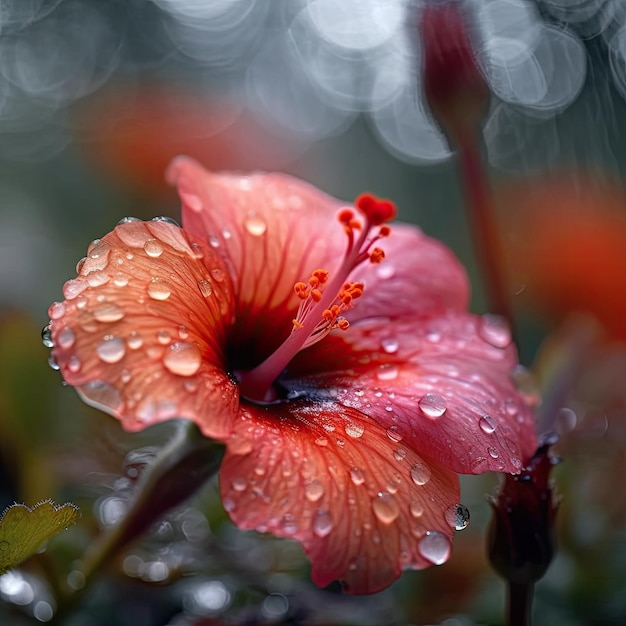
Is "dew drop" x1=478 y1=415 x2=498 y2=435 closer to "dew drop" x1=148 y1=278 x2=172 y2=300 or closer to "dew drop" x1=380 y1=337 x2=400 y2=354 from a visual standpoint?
"dew drop" x1=380 y1=337 x2=400 y2=354

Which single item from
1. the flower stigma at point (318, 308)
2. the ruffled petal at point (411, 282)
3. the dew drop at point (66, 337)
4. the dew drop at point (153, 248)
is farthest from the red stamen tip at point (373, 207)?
the dew drop at point (66, 337)

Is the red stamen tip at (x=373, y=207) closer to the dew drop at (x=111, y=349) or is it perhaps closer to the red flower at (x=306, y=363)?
the red flower at (x=306, y=363)

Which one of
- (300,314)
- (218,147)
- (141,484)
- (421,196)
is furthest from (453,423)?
(421,196)

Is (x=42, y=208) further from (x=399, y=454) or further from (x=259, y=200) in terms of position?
(x=399, y=454)

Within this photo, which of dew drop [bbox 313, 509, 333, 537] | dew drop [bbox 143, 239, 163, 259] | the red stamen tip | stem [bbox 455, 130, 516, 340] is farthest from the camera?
stem [bbox 455, 130, 516, 340]

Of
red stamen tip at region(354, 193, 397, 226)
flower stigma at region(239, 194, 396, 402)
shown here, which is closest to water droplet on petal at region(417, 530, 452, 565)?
flower stigma at region(239, 194, 396, 402)

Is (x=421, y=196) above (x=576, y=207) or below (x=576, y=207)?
below
